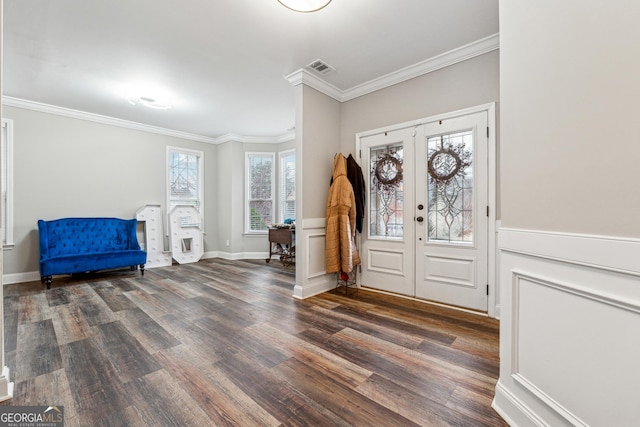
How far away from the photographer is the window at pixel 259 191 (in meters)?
6.39

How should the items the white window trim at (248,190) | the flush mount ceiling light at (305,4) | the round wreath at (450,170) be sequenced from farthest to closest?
the white window trim at (248,190)
the round wreath at (450,170)
the flush mount ceiling light at (305,4)

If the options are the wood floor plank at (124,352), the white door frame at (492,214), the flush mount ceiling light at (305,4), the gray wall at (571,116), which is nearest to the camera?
the gray wall at (571,116)

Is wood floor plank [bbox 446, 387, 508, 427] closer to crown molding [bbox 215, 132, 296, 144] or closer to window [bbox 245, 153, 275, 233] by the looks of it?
window [bbox 245, 153, 275, 233]

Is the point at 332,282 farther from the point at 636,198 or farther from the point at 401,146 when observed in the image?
the point at 636,198

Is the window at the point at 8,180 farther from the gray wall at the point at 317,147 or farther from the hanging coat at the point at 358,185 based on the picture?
the hanging coat at the point at 358,185

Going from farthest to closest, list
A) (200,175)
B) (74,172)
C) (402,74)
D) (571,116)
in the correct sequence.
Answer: (200,175) → (74,172) → (402,74) → (571,116)

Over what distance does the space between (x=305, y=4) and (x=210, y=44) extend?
1.30 m

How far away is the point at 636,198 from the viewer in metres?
0.87

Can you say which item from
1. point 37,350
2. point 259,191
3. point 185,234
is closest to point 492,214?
point 37,350

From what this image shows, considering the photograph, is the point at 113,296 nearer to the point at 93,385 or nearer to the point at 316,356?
the point at 93,385

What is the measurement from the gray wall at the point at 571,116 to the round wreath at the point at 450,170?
5.18ft

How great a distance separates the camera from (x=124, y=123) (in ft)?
16.8

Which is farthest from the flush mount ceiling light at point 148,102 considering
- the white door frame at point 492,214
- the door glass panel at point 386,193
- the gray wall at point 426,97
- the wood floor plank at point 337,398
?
the white door frame at point 492,214

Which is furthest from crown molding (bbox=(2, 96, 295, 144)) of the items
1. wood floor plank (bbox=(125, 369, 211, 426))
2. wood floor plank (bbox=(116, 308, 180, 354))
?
wood floor plank (bbox=(125, 369, 211, 426))
